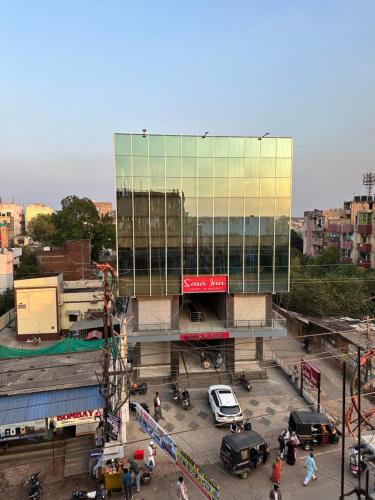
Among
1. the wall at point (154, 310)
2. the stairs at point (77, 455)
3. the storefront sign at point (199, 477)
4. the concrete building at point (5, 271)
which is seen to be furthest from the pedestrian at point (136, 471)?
the concrete building at point (5, 271)

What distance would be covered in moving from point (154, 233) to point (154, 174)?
11.8 ft

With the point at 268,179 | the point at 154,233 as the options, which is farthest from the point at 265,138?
the point at 154,233

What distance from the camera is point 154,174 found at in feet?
74.1

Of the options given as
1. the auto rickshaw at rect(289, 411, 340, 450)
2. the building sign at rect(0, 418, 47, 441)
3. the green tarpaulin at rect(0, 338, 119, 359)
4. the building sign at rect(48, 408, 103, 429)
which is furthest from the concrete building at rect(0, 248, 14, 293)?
the auto rickshaw at rect(289, 411, 340, 450)

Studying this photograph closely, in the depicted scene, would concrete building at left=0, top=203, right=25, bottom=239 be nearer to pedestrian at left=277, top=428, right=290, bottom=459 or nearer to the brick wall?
the brick wall

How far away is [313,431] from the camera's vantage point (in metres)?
16.0

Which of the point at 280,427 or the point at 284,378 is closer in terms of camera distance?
the point at 280,427

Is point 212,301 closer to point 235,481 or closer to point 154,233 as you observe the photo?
point 154,233

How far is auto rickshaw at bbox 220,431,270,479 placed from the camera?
14.0 metres

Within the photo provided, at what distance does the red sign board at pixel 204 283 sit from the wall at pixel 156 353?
4.57 m

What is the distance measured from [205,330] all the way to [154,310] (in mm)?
3463

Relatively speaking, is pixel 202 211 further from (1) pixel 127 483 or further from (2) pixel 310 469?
(1) pixel 127 483

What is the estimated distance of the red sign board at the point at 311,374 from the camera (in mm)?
18781

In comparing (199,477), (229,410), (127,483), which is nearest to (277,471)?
(199,477)
